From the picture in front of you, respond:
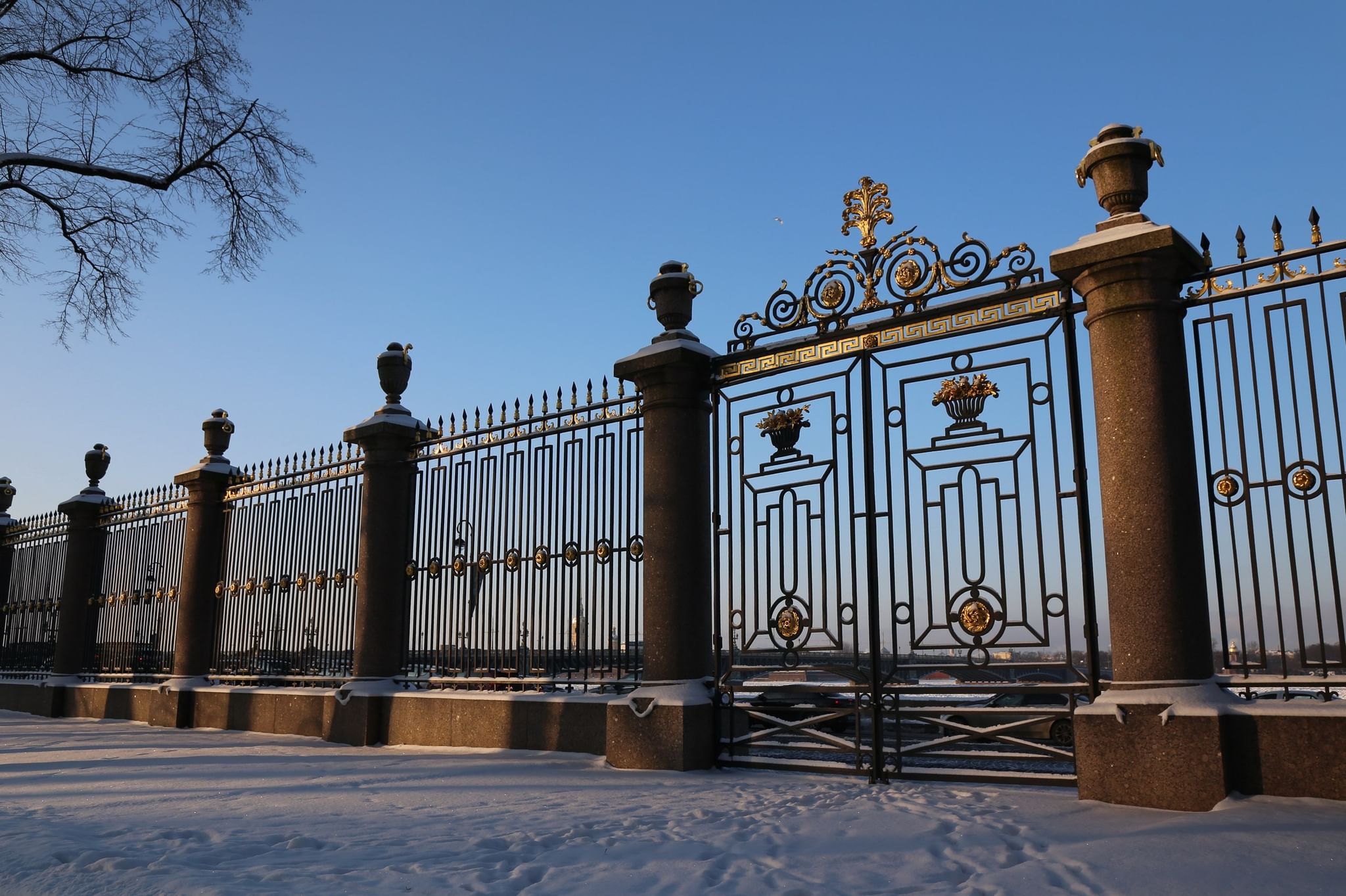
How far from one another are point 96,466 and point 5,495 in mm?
4437

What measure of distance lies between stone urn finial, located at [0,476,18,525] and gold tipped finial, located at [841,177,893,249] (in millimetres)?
18844

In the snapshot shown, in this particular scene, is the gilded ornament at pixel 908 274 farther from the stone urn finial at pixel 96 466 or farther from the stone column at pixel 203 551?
the stone urn finial at pixel 96 466

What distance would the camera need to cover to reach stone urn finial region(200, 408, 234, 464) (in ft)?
48.2

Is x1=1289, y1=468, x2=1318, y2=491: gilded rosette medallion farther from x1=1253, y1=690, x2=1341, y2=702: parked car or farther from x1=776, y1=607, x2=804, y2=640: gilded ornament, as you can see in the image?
x1=776, y1=607, x2=804, y2=640: gilded ornament

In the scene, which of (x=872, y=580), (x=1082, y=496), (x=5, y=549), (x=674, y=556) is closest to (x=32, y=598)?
(x=5, y=549)

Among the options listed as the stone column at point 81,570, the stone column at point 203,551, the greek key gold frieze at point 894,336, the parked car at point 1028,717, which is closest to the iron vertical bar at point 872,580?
the greek key gold frieze at point 894,336

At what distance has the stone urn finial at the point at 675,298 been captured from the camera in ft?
30.5

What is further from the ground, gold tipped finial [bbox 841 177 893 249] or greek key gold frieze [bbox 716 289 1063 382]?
gold tipped finial [bbox 841 177 893 249]

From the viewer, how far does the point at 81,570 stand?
17141mm

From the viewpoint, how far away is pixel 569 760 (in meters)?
8.98

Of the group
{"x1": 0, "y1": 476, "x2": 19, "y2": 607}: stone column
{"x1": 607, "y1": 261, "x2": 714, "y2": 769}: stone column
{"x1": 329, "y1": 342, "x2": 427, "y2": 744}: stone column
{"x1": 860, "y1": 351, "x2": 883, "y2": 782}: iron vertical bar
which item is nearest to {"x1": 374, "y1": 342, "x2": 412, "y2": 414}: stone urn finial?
{"x1": 329, "y1": 342, "x2": 427, "y2": 744}: stone column

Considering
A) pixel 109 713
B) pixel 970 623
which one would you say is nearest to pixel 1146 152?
pixel 970 623

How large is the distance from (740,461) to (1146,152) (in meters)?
3.83

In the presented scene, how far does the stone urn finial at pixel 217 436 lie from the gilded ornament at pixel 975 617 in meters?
11.2
